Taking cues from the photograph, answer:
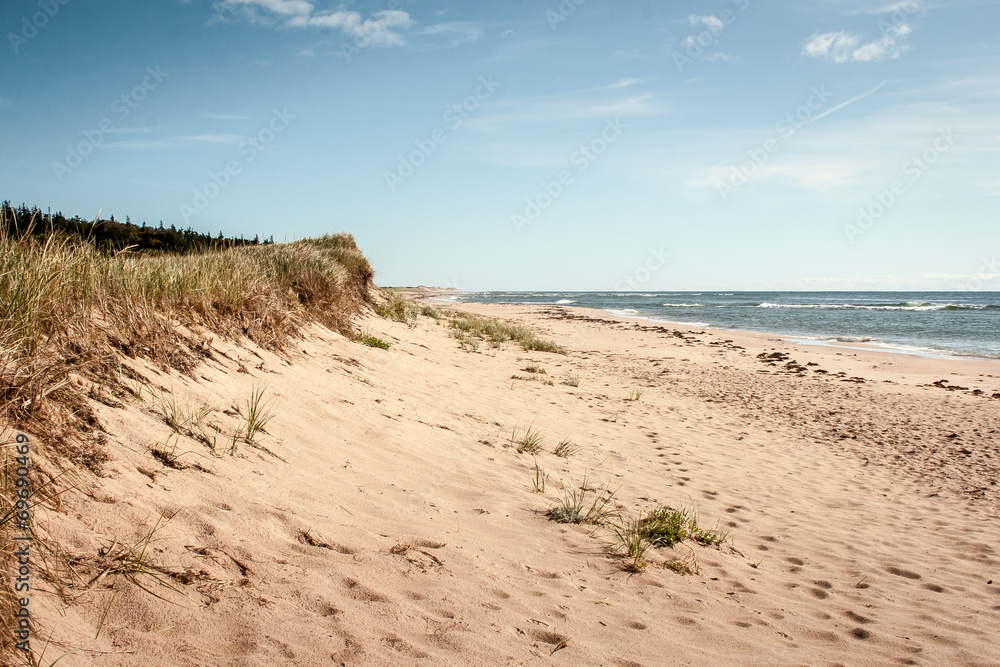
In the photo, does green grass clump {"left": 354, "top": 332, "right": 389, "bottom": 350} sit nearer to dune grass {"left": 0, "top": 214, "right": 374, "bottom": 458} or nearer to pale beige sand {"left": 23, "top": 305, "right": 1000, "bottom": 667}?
pale beige sand {"left": 23, "top": 305, "right": 1000, "bottom": 667}

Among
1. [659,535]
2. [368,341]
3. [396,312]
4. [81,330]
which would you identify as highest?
[396,312]

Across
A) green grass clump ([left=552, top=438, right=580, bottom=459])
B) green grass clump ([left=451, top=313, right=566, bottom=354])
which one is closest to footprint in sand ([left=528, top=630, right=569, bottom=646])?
green grass clump ([left=552, top=438, right=580, bottom=459])

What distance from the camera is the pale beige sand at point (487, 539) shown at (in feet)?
7.63

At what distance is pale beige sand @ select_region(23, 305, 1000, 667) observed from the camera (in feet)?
7.63

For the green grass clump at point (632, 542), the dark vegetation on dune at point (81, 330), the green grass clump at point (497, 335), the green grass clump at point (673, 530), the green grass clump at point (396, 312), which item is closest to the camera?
the dark vegetation on dune at point (81, 330)

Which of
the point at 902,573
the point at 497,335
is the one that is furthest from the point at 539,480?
the point at 497,335

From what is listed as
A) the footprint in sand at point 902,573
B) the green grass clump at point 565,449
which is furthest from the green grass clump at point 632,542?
the footprint in sand at point 902,573

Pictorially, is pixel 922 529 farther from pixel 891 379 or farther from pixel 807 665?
pixel 891 379

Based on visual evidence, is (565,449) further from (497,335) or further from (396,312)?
(497,335)

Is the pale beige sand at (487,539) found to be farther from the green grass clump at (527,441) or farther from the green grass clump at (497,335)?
the green grass clump at (497,335)

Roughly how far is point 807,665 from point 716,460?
13.0ft

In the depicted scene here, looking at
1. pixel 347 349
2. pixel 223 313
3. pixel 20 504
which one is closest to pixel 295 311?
pixel 347 349

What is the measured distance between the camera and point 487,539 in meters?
3.43

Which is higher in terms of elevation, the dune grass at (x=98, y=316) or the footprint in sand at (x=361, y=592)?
the dune grass at (x=98, y=316)
